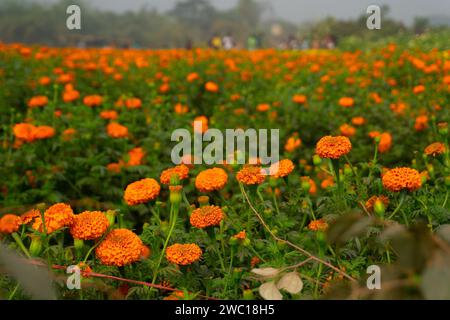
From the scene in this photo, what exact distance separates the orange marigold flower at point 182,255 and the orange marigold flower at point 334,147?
0.39 metres

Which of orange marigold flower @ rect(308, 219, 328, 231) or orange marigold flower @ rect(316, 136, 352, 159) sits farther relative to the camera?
orange marigold flower @ rect(316, 136, 352, 159)

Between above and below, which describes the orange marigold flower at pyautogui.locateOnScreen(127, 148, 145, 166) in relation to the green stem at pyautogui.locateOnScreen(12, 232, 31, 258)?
below

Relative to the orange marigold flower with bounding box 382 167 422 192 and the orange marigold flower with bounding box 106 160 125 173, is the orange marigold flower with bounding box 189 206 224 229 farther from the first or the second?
the orange marigold flower with bounding box 106 160 125 173

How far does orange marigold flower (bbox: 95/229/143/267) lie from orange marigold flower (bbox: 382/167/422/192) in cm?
50

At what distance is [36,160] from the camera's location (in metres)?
2.37

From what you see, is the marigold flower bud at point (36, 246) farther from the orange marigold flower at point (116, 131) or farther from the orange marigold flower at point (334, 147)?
the orange marigold flower at point (116, 131)

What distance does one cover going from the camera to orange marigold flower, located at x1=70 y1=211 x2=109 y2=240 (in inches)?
33.8

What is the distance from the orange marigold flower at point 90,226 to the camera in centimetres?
86

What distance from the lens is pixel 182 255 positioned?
0.85m

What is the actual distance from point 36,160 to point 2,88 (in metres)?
1.53

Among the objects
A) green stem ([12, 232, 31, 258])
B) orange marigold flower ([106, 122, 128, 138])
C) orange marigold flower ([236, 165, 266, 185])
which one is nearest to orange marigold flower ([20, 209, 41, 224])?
green stem ([12, 232, 31, 258])

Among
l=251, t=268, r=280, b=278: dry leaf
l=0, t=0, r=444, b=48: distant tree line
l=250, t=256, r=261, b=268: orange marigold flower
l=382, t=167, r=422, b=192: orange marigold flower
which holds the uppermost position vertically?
l=0, t=0, r=444, b=48: distant tree line

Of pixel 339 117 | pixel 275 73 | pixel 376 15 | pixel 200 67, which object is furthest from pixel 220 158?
pixel 275 73
